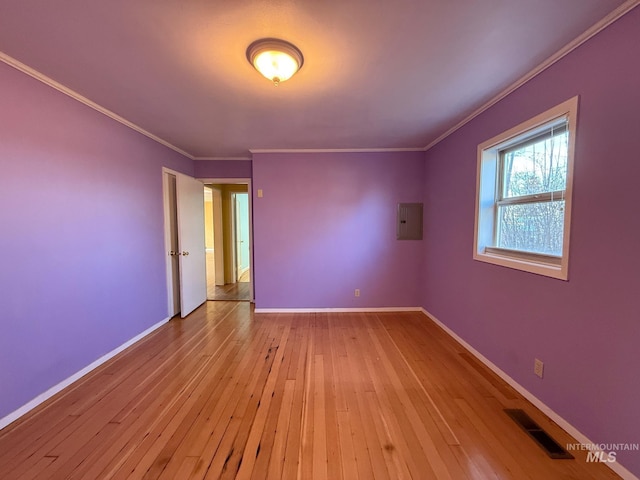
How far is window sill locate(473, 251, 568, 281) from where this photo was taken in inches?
63.6

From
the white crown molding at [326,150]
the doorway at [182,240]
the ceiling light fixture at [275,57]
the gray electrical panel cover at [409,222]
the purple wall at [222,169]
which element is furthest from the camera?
the purple wall at [222,169]

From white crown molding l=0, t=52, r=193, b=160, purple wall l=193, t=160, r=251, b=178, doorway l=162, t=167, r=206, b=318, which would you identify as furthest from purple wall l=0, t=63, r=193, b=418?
purple wall l=193, t=160, r=251, b=178

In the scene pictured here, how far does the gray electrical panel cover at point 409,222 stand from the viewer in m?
3.66

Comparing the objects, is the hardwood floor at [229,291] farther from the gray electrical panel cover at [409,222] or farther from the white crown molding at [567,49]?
the white crown molding at [567,49]

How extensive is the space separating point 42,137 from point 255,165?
6.97 feet

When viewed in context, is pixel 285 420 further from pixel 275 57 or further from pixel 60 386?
pixel 275 57

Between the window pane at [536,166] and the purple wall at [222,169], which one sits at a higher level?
the purple wall at [222,169]

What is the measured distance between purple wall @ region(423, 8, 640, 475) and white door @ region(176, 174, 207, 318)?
3808 millimetres

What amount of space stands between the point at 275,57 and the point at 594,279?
2.33 m

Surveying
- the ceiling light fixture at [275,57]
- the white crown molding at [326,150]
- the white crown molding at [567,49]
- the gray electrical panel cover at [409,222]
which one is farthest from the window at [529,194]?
the ceiling light fixture at [275,57]

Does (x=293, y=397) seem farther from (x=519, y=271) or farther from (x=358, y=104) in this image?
(x=358, y=104)

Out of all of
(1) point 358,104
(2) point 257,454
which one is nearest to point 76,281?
(2) point 257,454

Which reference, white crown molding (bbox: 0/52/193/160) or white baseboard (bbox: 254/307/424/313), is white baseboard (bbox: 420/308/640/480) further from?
white crown molding (bbox: 0/52/193/160)

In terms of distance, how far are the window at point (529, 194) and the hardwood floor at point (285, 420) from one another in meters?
1.10
